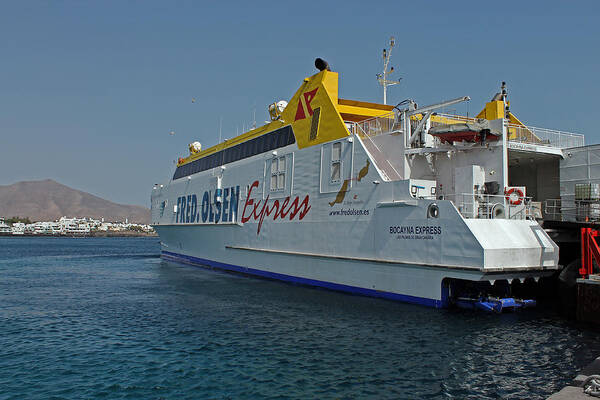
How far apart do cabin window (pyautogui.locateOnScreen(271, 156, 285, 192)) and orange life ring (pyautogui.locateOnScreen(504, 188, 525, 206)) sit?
794 cm

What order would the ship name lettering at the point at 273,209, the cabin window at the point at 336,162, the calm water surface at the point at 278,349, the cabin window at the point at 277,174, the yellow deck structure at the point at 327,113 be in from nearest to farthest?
the calm water surface at the point at 278,349 → the cabin window at the point at 336,162 → the yellow deck structure at the point at 327,113 → the ship name lettering at the point at 273,209 → the cabin window at the point at 277,174

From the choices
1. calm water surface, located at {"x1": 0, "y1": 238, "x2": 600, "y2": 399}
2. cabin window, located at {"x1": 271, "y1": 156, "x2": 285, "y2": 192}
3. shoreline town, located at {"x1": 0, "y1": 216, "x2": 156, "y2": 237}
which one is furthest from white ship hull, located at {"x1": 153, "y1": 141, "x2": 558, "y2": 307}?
shoreline town, located at {"x1": 0, "y1": 216, "x2": 156, "y2": 237}

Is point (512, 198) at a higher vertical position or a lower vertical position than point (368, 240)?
higher

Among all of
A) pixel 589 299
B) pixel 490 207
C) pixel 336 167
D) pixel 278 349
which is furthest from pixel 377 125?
pixel 278 349

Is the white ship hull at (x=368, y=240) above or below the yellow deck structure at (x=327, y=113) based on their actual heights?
below

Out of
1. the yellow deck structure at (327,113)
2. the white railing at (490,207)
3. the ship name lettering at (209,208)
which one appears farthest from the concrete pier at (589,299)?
the ship name lettering at (209,208)

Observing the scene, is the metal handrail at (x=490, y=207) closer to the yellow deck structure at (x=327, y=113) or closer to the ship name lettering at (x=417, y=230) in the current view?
the ship name lettering at (x=417, y=230)

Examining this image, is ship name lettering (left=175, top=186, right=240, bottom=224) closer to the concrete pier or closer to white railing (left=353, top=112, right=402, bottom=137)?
white railing (left=353, top=112, right=402, bottom=137)

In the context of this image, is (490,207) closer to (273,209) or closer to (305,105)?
(305,105)

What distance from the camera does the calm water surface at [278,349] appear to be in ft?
22.2

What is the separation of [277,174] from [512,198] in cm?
854

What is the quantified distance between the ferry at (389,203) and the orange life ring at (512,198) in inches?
1.2

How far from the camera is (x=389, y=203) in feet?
40.8

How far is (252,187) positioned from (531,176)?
10.3 meters
